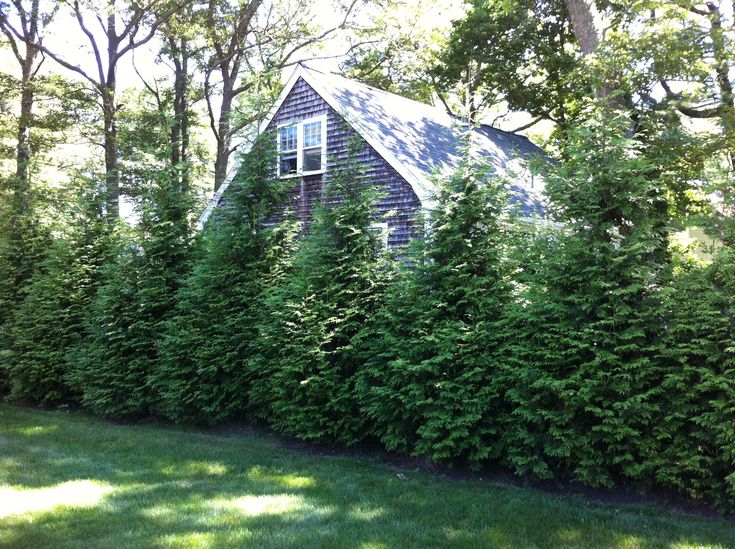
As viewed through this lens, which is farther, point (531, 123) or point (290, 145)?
point (531, 123)

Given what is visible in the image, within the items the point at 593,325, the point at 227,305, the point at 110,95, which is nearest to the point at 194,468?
the point at 227,305

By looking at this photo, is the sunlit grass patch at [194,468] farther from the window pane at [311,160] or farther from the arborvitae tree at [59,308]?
the window pane at [311,160]

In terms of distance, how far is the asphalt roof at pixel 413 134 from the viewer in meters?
12.1

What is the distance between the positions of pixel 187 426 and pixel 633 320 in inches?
266

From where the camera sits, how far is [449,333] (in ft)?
21.0

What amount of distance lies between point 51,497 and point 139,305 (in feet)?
14.7

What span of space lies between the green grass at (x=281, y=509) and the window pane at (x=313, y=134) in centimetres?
819

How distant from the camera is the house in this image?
1182 centimetres

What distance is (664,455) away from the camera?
205 inches

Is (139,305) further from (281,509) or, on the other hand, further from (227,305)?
(281,509)

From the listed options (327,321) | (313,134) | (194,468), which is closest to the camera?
(194,468)

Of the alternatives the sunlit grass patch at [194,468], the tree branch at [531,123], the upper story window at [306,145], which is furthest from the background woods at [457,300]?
the tree branch at [531,123]

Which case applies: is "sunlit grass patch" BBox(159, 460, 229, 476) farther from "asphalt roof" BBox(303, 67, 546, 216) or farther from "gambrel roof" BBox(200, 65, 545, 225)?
"asphalt roof" BBox(303, 67, 546, 216)

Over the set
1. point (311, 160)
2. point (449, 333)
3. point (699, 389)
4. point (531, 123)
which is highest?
point (531, 123)
